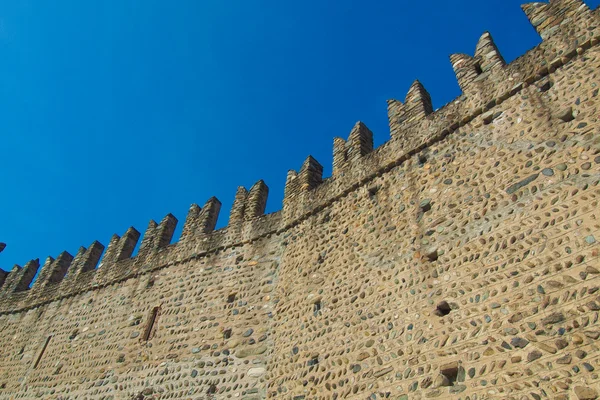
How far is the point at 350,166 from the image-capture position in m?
7.22

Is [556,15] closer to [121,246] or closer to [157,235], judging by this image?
[157,235]

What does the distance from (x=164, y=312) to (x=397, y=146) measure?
493 cm

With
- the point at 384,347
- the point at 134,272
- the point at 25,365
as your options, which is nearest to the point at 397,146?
the point at 384,347

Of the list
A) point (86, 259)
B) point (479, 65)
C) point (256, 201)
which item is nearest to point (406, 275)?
point (479, 65)

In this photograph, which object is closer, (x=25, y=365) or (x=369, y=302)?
(x=369, y=302)

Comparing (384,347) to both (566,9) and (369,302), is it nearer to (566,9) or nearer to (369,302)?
(369,302)

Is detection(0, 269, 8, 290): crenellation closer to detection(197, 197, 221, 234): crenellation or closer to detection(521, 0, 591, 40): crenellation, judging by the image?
detection(197, 197, 221, 234): crenellation

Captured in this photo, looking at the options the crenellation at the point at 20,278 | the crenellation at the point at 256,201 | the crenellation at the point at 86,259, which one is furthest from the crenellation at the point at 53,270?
the crenellation at the point at 256,201

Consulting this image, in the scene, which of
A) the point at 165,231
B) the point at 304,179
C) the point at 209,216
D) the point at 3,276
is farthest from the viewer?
the point at 3,276

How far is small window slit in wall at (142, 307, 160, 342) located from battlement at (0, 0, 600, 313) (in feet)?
3.45

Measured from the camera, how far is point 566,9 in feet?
17.9

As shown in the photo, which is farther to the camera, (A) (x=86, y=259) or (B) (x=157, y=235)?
(A) (x=86, y=259)

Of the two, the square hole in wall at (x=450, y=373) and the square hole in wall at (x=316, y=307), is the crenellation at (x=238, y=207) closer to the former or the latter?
the square hole in wall at (x=316, y=307)

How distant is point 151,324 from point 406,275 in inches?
196
